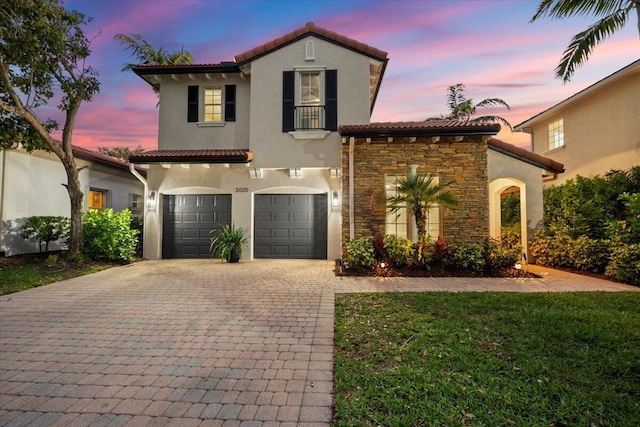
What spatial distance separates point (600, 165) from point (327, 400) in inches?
575

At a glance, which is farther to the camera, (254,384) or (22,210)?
(22,210)

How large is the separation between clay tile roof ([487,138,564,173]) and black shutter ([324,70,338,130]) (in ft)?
16.6

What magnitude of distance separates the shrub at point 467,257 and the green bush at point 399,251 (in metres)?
1.06

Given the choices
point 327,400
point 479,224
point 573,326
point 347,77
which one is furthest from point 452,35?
point 327,400

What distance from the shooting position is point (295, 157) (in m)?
9.82

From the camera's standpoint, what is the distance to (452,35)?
34.9 feet

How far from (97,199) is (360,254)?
12.1 metres

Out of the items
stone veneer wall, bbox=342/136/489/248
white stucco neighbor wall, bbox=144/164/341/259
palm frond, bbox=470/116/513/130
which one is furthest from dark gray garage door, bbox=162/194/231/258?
palm frond, bbox=470/116/513/130

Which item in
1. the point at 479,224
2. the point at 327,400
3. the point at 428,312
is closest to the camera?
the point at 327,400

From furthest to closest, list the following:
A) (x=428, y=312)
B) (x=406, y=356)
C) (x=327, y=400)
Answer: (x=428, y=312), (x=406, y=356), (x=327, y=400)

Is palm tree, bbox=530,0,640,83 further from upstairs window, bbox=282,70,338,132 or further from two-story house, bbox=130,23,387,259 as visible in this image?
upstairs window, bbox=282,70,338,132

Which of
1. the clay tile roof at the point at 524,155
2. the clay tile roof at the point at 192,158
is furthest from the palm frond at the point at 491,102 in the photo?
the clay tile roof at the point at 192,158

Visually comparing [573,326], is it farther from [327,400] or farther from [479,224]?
[479,224]

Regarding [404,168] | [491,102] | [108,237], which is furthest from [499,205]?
[108,237]
